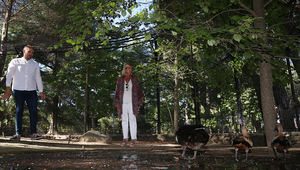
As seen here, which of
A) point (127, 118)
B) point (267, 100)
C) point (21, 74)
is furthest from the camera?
point (127, 118)

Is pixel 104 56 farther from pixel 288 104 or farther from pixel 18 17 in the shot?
pixel 288 104

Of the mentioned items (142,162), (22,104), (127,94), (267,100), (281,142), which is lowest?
(142,162)

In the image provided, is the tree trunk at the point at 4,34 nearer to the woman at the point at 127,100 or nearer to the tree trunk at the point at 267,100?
the woman at the point at 127,100

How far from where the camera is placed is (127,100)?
7512mm

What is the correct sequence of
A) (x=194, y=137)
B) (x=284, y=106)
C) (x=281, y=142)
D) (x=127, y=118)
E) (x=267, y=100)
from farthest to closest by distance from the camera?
1. (x=284, y=106)
2. (x=127, y=118)
3. (x=267, y=100)
4. (x=194, y=137)
5. (x=281, y=142)

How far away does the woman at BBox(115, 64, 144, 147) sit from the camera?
24.4 ft

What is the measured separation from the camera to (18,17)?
1694 centimetres

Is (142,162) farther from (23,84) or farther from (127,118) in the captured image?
(23,84)

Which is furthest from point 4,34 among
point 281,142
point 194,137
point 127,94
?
point 281,142

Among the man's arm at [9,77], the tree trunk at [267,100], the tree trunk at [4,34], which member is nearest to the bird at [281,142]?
the tree trunk at [267,100]

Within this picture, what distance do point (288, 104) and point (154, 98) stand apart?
2593 cm

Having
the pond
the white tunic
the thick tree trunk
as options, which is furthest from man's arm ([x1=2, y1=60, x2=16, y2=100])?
the thick tree trunk

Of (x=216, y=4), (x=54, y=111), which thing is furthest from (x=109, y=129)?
(x=216, y=4)

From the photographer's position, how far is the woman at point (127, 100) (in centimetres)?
744
